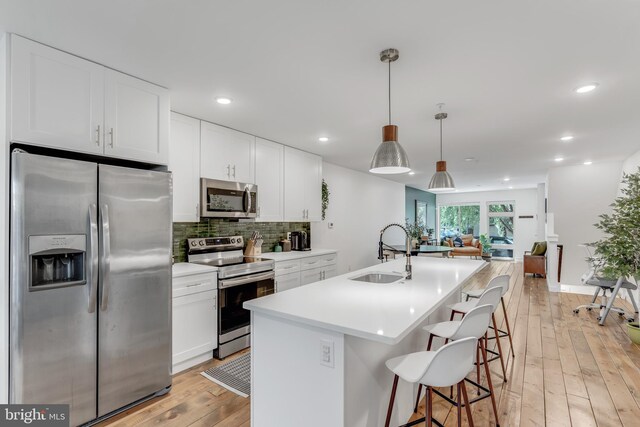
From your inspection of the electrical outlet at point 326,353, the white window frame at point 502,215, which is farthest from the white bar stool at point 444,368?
the white window frame at point 502,215

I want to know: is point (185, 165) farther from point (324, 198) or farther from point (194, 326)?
point (324, 198)

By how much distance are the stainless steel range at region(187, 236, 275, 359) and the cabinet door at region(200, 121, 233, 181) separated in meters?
0.75

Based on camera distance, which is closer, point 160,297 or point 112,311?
point 112,311

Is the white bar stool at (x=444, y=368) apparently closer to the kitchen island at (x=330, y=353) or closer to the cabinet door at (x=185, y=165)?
the kitchen island at (x=330, y=353)

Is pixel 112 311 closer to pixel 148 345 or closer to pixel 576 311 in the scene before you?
pixel 148 345

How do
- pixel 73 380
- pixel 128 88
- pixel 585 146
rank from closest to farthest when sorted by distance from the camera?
pixel 73 380 < pixel 128 88 < pixel 585 146

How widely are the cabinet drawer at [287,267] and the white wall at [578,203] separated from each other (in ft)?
17.6

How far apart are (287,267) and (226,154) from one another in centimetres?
153

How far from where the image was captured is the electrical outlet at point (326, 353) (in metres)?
1.58

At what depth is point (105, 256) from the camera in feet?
7.01

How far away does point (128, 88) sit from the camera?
2.38m

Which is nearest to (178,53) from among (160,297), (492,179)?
(160,297)

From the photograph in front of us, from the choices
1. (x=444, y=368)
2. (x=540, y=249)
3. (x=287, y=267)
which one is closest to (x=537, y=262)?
(x=540, y=249)

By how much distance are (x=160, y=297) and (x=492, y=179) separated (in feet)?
27.1
